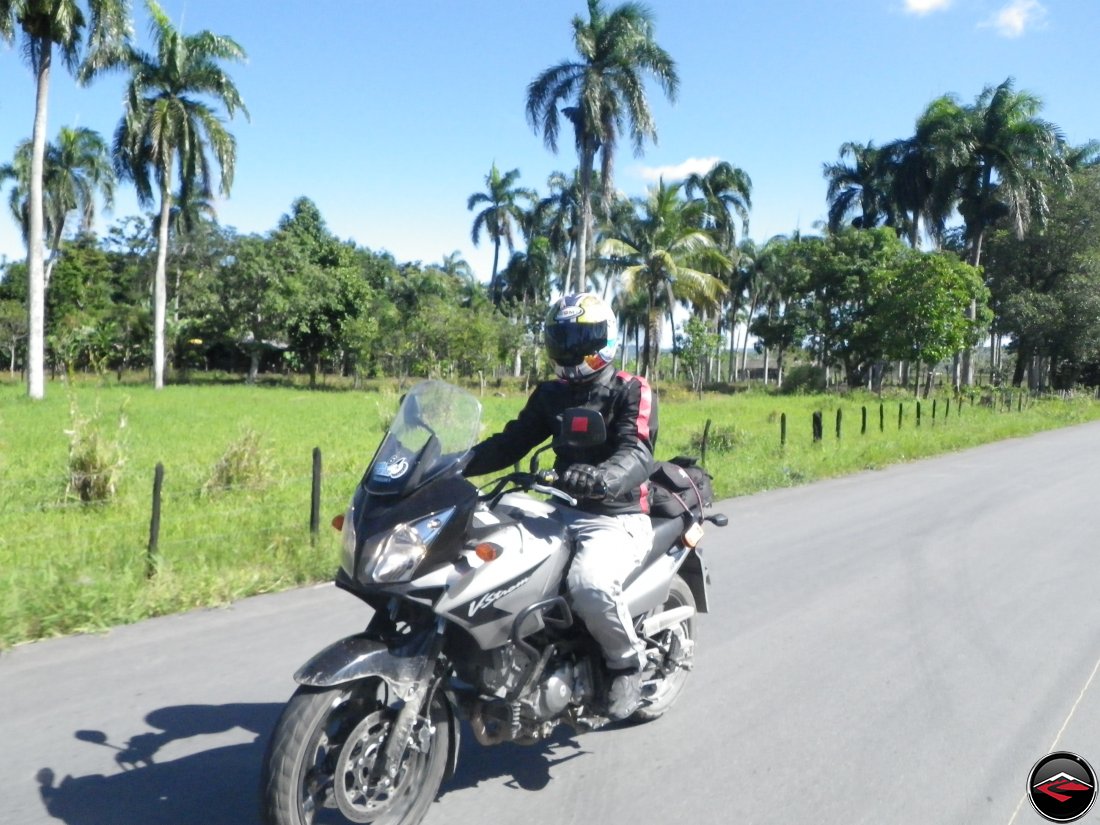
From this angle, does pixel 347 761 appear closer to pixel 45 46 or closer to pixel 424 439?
pixel 424 439

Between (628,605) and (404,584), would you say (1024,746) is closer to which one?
(628,605)

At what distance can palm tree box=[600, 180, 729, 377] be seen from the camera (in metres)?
38.5

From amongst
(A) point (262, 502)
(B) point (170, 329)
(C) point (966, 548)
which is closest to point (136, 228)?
(B) point (170, 329)

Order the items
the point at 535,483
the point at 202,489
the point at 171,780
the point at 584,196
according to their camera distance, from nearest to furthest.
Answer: the point at 535,483 < the point at 171,780 < the point at 202,489 < the point at 584,196

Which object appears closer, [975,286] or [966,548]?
[966,548]

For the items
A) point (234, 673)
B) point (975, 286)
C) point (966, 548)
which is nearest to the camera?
point (234, 673)

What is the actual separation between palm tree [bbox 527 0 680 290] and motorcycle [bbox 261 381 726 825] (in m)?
27.7

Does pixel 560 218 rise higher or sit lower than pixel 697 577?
higher

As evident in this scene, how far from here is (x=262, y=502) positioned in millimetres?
9750

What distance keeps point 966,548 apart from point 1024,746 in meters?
4.62

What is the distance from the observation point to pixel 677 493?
442 centimetres

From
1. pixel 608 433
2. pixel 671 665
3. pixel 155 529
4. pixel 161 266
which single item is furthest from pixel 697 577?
pixel 161 266

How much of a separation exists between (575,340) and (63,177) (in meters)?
48.1

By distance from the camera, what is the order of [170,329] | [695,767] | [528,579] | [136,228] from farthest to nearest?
[136,228], [170,329], [695,767], [528,579]
